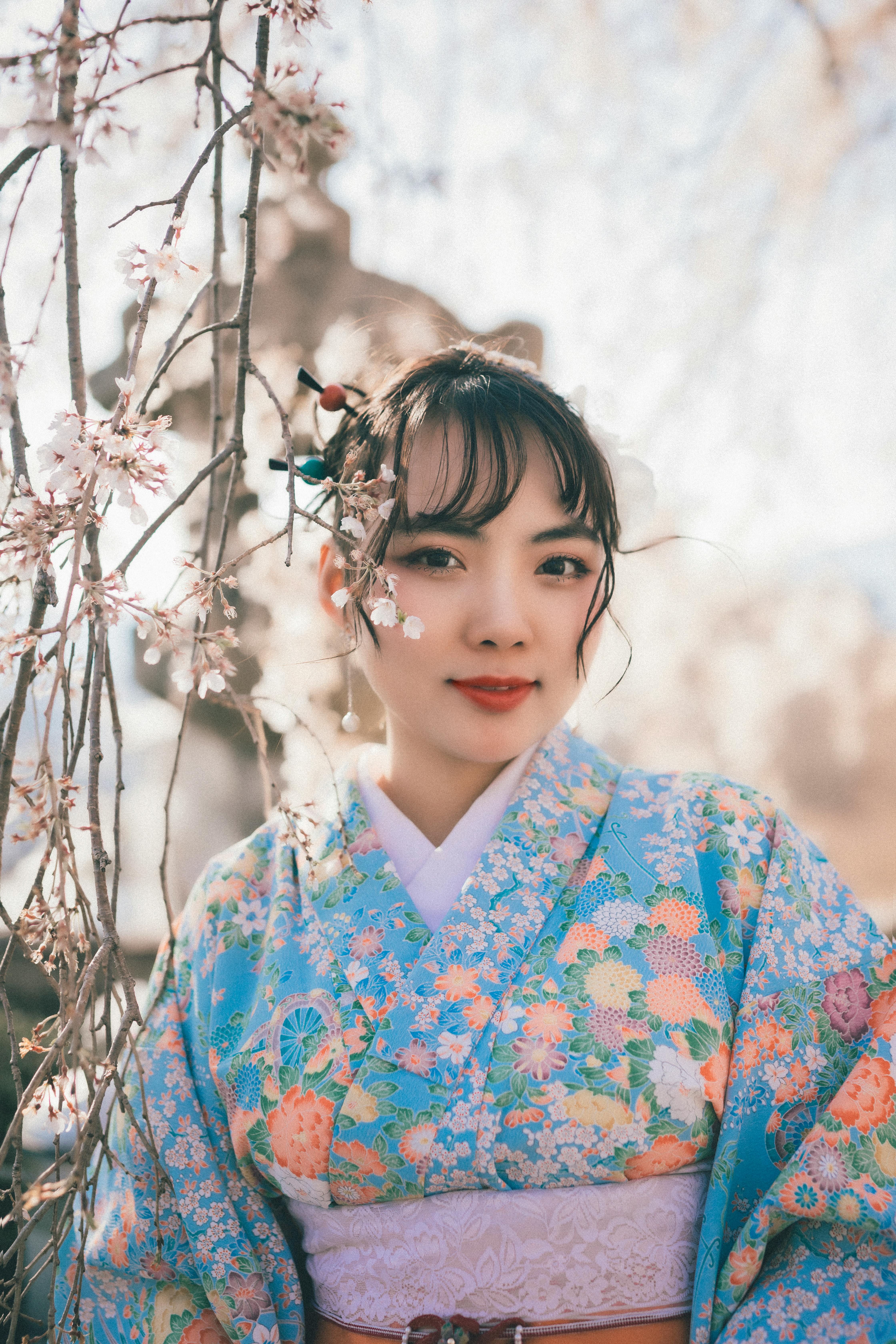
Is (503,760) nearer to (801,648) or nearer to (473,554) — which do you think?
(473,554)

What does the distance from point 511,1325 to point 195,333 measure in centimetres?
125

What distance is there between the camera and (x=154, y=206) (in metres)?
0.85

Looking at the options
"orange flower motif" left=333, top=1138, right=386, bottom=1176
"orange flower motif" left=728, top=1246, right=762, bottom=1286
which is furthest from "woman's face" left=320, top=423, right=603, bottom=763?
"orange flower motif" left=728, top=1246, right=762, bottom=1286

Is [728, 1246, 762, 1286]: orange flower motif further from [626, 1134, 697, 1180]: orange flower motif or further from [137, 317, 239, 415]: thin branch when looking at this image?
[137, 317, 239, 415]: thin branch

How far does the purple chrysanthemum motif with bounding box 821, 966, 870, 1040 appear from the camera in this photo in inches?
48.3

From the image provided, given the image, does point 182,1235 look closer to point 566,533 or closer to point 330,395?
point 566,533

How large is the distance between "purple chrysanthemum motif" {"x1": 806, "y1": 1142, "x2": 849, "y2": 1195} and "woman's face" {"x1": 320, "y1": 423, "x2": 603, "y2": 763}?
0.65 metres

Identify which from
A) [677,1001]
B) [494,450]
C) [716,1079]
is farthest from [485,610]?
[716,1079]

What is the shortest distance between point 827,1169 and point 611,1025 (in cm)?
29

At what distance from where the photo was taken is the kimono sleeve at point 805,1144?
110 cm

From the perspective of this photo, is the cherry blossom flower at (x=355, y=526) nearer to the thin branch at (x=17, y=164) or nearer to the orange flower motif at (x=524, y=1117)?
the thin branch at (x=17, y=164)

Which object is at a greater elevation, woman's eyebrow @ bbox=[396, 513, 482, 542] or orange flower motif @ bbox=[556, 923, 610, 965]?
woman's eyebrow @ bbox=[396, 513, 482, 542]

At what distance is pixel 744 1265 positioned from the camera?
1.14 meters

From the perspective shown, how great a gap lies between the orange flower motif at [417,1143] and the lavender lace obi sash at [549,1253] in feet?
0.26
